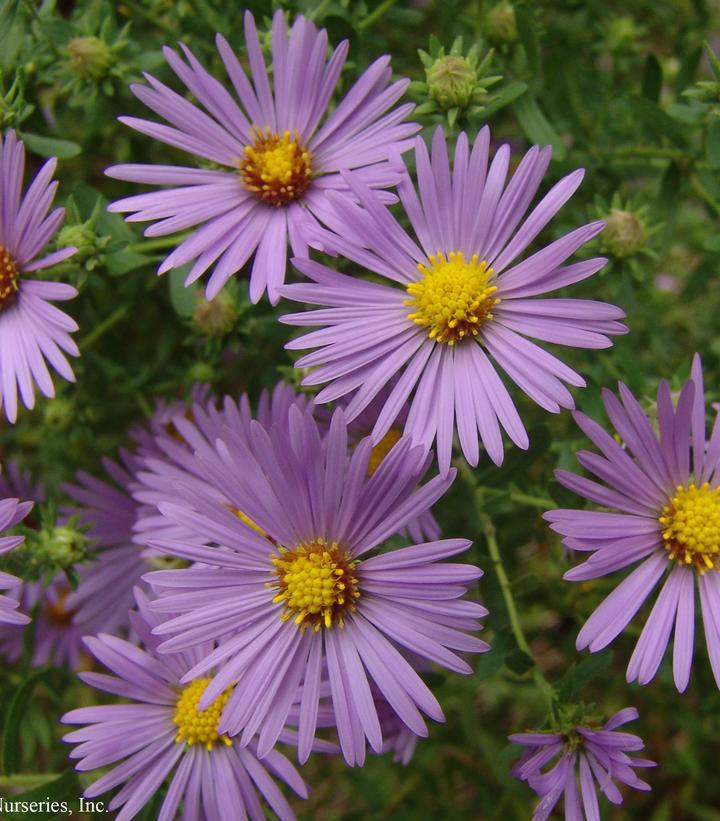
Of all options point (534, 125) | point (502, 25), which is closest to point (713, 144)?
point (534, 125)

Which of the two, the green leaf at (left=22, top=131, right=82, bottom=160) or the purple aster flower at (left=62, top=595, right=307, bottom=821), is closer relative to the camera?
the purple aster flower at (left=62, top=595, right=307, bottom=821)

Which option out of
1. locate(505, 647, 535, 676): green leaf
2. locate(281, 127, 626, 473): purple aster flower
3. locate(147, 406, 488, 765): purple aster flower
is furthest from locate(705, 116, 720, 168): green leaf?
locate(505, 647, 535, 676): green leaf

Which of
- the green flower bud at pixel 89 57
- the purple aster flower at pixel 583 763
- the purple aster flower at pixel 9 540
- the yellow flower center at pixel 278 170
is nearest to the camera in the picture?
the purple aster flower at pixel 583 763

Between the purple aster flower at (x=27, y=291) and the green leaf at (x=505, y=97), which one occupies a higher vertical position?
the green leaf at (x=505, y=97)

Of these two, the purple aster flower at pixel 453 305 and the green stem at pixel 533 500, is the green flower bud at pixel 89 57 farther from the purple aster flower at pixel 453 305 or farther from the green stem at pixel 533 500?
the green stem at pixel 533 500

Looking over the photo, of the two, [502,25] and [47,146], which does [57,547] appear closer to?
[47,146]

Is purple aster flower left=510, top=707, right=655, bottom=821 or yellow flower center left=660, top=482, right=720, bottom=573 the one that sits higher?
yellow flower center left=660, top=482, right=720, bottom=573

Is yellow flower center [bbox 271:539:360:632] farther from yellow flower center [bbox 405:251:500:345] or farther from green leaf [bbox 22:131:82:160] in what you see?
green leaf [bbox 22:131:82:160]

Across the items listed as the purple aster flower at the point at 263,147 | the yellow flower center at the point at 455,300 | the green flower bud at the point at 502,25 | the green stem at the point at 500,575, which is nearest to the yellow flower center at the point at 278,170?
the purple aster flower at the point at 263,147
